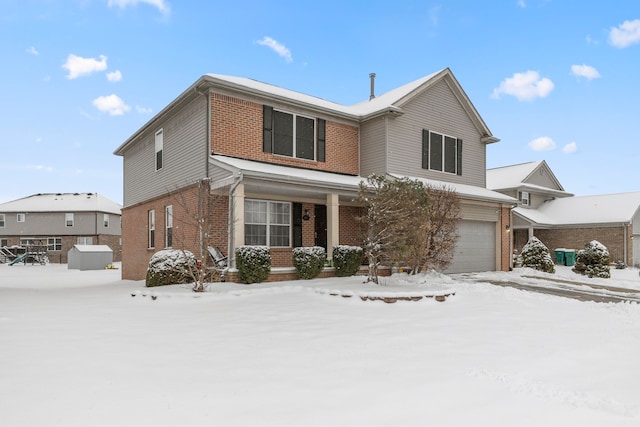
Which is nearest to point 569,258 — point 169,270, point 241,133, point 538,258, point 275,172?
point 538,258

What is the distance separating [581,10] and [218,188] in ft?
44.5

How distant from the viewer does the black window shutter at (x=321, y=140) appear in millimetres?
15594

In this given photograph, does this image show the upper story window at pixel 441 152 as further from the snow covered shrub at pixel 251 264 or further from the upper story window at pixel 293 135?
the snow covered shrub at pixel 251 264

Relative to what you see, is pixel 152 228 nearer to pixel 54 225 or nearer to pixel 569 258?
pixel 569 258

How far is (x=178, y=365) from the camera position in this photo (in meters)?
4.94

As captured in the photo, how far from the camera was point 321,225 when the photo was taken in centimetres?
1485

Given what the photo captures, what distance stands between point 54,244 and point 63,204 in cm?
446

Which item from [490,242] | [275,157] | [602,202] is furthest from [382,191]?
[602,202]

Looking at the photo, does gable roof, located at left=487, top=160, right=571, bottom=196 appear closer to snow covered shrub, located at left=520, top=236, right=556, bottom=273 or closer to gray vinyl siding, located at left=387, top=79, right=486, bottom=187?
gray vinyl siding, located at left=387, top=79, right=486, bottom=187

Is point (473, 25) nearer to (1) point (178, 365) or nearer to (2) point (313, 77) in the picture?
(2) point (313, 77)

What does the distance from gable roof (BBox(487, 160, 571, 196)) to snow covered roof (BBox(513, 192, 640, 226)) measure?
1563 millimetres

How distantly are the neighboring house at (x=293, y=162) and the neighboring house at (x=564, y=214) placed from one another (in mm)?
9188

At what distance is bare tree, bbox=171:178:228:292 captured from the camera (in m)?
10.5

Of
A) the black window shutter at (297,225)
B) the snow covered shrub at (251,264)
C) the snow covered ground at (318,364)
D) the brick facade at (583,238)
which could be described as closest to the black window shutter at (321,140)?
the black window shutter at (297,225)
